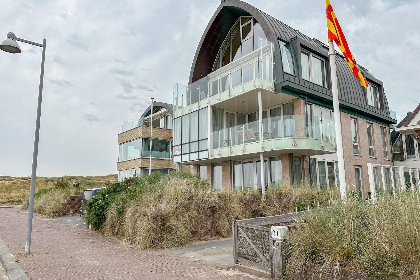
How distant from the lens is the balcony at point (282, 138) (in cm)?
1436

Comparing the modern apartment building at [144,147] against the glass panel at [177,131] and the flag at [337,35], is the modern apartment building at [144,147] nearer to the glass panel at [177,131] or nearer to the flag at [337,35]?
the glass panel at [177,131]

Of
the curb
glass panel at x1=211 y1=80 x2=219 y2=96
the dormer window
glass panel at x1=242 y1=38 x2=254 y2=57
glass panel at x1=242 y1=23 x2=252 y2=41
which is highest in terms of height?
glass panel at x1=242 y1=23 x2=252 y2=41

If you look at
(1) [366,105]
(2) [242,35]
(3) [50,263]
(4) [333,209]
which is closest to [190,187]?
(3) [50,263]

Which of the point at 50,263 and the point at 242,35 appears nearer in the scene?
the point at 50,263

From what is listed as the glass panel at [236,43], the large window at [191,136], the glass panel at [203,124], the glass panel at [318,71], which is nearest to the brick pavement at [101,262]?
the large window at [191,136]

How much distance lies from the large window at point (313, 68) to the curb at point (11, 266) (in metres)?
15.0

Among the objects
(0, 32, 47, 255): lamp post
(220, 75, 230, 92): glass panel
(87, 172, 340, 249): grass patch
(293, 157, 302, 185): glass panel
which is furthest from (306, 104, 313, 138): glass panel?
(0, 32, 47, 255): lamp post

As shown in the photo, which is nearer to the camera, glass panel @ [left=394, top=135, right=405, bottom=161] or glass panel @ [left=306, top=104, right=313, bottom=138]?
glass panel @ [left=306, top=104, right=313, bottom=138]

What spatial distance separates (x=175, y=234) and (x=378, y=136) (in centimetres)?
1856

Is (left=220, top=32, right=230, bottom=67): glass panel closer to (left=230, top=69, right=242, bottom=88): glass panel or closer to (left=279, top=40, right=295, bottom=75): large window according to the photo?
(left=230, top=69, right=242, bottom=88): glass panel

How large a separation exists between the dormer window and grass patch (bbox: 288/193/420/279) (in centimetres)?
1899

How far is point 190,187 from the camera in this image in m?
10.7

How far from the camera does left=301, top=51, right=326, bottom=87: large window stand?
17.3 meters

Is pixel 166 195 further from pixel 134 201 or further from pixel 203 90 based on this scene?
pixel 203 90
